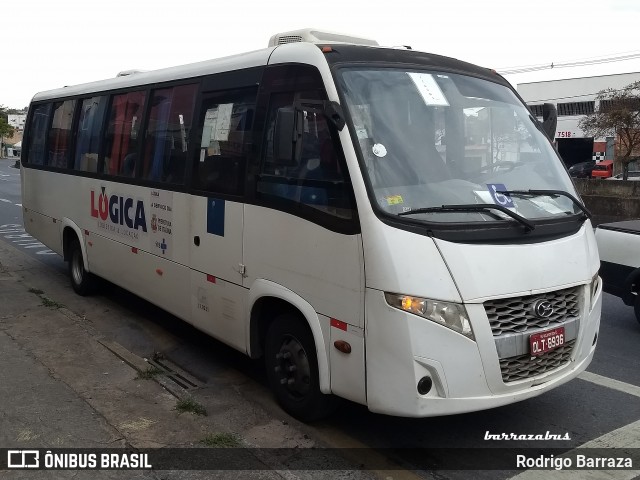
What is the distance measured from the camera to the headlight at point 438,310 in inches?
155

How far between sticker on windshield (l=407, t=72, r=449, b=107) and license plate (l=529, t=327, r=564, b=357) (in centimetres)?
175

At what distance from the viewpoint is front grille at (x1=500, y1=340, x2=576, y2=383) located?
163 inches

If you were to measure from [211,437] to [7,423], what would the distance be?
4.98 feet

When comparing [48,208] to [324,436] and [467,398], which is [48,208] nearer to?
[324,436]

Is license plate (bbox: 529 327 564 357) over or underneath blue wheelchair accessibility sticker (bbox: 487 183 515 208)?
underneath

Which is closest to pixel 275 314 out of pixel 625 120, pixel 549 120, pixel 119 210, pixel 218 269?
pixel 218 269

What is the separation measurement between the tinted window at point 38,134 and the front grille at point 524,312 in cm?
828

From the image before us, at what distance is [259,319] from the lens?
530 cm

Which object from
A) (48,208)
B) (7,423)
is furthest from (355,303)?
(48,208)

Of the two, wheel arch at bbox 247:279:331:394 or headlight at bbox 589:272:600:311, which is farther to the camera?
headlight at bbox 589:272:600:311

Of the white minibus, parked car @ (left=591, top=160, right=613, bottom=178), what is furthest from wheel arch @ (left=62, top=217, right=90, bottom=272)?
parked car @ (left=591, top=160, right=613, bottom=178)

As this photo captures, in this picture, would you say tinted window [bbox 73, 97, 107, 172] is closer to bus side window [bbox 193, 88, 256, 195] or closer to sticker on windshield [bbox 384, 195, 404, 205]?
bus side window [bbox 193, 88, 256, 195]

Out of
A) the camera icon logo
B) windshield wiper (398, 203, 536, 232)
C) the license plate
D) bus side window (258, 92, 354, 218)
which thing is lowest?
the camera icon logo

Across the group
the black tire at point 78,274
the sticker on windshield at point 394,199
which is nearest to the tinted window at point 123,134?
the black tire at point 78,274
